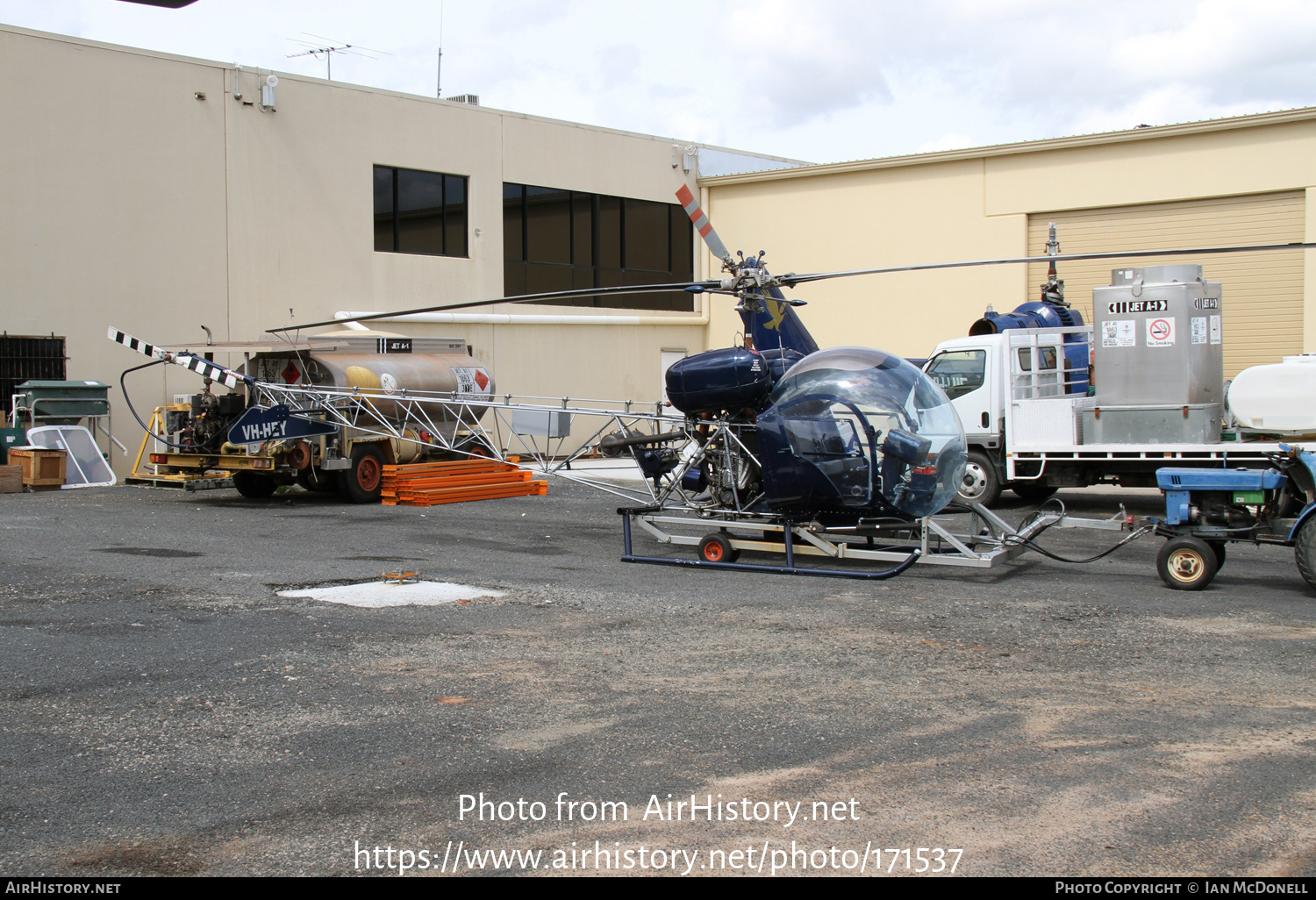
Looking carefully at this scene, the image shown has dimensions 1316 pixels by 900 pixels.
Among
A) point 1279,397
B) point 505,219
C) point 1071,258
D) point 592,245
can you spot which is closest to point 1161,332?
point 1279,397

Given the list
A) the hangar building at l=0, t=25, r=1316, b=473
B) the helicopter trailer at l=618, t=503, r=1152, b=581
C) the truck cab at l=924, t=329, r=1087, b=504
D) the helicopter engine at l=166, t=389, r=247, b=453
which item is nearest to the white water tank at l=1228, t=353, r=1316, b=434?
the helicopter trailer at l=618, t=503, r=1152, b=581

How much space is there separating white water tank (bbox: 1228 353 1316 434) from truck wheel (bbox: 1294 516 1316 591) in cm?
233

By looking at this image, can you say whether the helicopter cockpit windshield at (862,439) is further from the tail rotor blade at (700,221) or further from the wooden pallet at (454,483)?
the wooden pallet at (454,483)

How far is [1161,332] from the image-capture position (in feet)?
41.6

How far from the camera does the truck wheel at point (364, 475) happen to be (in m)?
16.7

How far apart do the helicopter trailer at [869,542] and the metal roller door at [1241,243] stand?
13148 millimetres

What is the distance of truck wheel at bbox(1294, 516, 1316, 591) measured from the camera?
9148 millimetres

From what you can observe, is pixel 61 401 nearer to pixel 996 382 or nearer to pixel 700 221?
pixel 700 221

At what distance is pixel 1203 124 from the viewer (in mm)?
21469

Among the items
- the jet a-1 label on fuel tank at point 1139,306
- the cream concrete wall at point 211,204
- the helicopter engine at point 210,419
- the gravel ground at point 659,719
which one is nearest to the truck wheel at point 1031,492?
the jet a-1 label on fuel tank at point 1139,306

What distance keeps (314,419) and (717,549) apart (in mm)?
7060

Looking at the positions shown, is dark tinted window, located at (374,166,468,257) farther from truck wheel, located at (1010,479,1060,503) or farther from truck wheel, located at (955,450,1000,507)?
truck wheel, located at (1010,479,1060,503)

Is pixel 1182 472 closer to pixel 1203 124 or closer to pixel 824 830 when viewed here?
pixel 824 830

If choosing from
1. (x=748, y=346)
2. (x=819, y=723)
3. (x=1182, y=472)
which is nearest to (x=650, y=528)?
(x=748, y=346)
